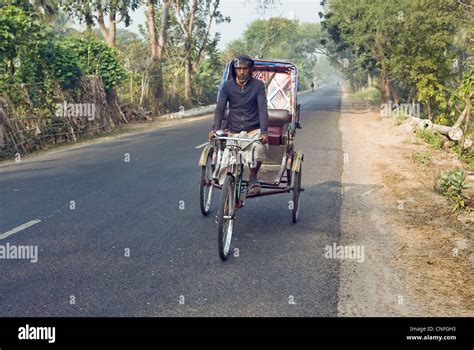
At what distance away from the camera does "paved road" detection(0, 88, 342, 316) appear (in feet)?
15.3

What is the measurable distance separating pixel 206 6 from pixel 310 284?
35.6m

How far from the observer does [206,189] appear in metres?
7.95

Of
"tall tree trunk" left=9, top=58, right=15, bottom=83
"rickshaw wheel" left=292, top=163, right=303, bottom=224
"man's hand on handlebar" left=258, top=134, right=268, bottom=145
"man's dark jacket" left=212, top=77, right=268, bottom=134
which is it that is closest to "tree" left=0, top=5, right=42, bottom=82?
"tall tree trunk" left=9, top=58, right=15, bottom=83

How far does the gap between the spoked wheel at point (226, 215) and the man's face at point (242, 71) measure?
1.39 meters

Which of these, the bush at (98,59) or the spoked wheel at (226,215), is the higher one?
the bush at (98,59)

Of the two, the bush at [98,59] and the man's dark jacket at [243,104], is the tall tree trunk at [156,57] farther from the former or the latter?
the man's dark jacket at [243,104]

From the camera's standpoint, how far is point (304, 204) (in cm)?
870

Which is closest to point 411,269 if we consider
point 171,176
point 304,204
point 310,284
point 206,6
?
point 310,284

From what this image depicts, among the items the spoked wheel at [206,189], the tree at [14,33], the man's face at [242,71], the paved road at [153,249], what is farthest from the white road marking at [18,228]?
the tree at [14,33]

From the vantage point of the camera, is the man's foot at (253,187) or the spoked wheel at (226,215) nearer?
the spoked wheel at (226,215)

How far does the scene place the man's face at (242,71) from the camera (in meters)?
6.57

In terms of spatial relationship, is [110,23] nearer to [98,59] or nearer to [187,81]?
[187,81]

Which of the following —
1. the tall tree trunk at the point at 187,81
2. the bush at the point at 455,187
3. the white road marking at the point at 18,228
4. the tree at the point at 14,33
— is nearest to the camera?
the white road marking at the point at 18,228

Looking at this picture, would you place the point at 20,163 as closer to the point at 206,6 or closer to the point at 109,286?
the point at 109,286
